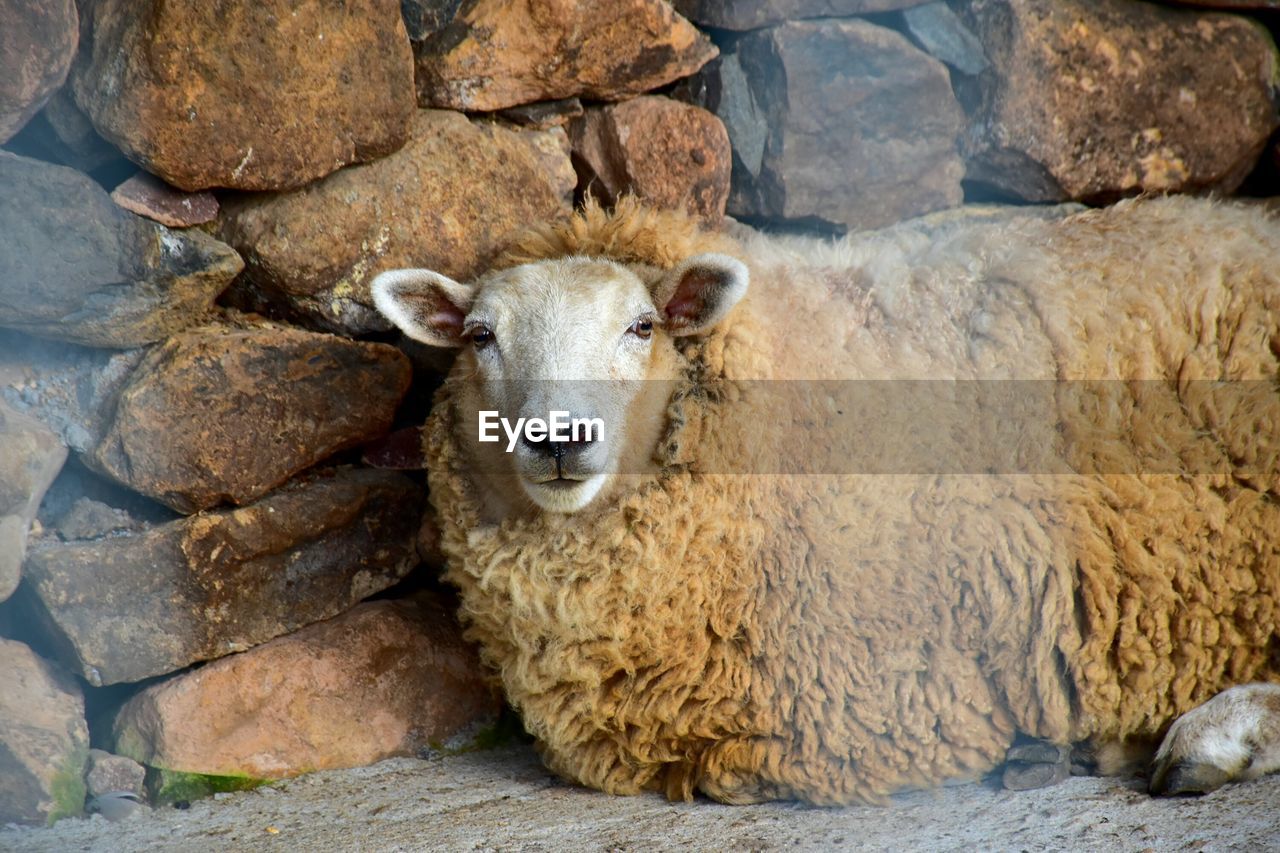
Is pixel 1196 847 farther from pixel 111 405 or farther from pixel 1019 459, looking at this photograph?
pixel 111 405

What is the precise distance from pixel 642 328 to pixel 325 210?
103 centimetres

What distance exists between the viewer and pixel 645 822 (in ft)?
9.43

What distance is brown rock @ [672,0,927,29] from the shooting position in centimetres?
378

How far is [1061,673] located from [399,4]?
8.93ft

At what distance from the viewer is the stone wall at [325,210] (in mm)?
2818

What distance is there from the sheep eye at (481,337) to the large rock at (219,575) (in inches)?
27.2

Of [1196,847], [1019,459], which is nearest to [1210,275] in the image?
[1019,459]

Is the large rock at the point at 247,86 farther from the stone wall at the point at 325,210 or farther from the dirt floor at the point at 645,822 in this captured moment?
the dirt floor at the point at 645,822

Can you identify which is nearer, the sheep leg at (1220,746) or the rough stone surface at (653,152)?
the sheep leg at (1220,746)

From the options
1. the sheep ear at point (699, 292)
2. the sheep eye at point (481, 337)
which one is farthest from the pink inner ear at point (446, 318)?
the sheep ear at point (699, 292)

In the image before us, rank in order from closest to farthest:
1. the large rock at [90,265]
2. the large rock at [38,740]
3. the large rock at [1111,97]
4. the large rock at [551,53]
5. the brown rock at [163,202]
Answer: the large rock at [90,265]
the large rock at [38,740]
the brown rock at [163,202]
the large rock at [551,53]
the large rock at [1111,97]

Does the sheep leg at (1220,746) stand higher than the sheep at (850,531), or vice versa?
the sheep at (850,531)

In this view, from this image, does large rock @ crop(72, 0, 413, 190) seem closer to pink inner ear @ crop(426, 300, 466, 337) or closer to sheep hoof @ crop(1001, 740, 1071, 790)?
pink inner ear @ crop(426, 300, 466, 337)
